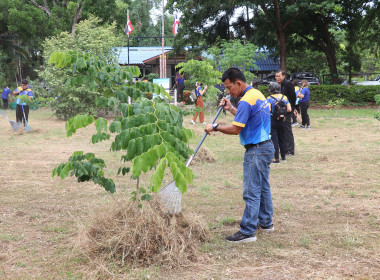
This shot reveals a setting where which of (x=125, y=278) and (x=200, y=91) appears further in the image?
(x=200, y=91)

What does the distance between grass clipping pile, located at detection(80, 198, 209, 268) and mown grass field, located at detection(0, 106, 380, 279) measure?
0.11m

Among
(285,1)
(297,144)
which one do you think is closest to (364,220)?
(297,144)

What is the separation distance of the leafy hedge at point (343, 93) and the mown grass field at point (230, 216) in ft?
45.6

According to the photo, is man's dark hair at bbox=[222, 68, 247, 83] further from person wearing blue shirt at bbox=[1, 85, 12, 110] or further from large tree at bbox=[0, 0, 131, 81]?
large tree at bbox=[0, 0, 131, 81]

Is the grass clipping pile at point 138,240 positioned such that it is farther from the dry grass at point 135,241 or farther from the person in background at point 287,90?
the person in background at point 287,90

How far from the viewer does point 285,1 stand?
84.7 ft

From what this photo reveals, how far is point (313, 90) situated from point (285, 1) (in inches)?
233

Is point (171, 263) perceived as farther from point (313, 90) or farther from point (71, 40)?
point (313, 90)

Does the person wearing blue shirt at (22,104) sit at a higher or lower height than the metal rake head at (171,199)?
higher

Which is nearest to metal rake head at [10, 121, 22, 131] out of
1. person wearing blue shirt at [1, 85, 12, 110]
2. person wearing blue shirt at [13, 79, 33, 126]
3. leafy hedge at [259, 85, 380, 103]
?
person wearing blue shirt at [13, 79, 33, 126]

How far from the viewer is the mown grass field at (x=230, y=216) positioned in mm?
4000

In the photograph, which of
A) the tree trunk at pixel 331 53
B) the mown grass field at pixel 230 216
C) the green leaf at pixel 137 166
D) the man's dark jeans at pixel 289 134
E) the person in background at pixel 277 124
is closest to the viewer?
the green leaf at pixel 137 166

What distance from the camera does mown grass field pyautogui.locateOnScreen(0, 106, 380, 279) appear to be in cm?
400

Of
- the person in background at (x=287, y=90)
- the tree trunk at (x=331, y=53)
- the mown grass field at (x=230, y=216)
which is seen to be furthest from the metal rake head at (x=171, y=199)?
the tree trunk at (x=331, y=53)
